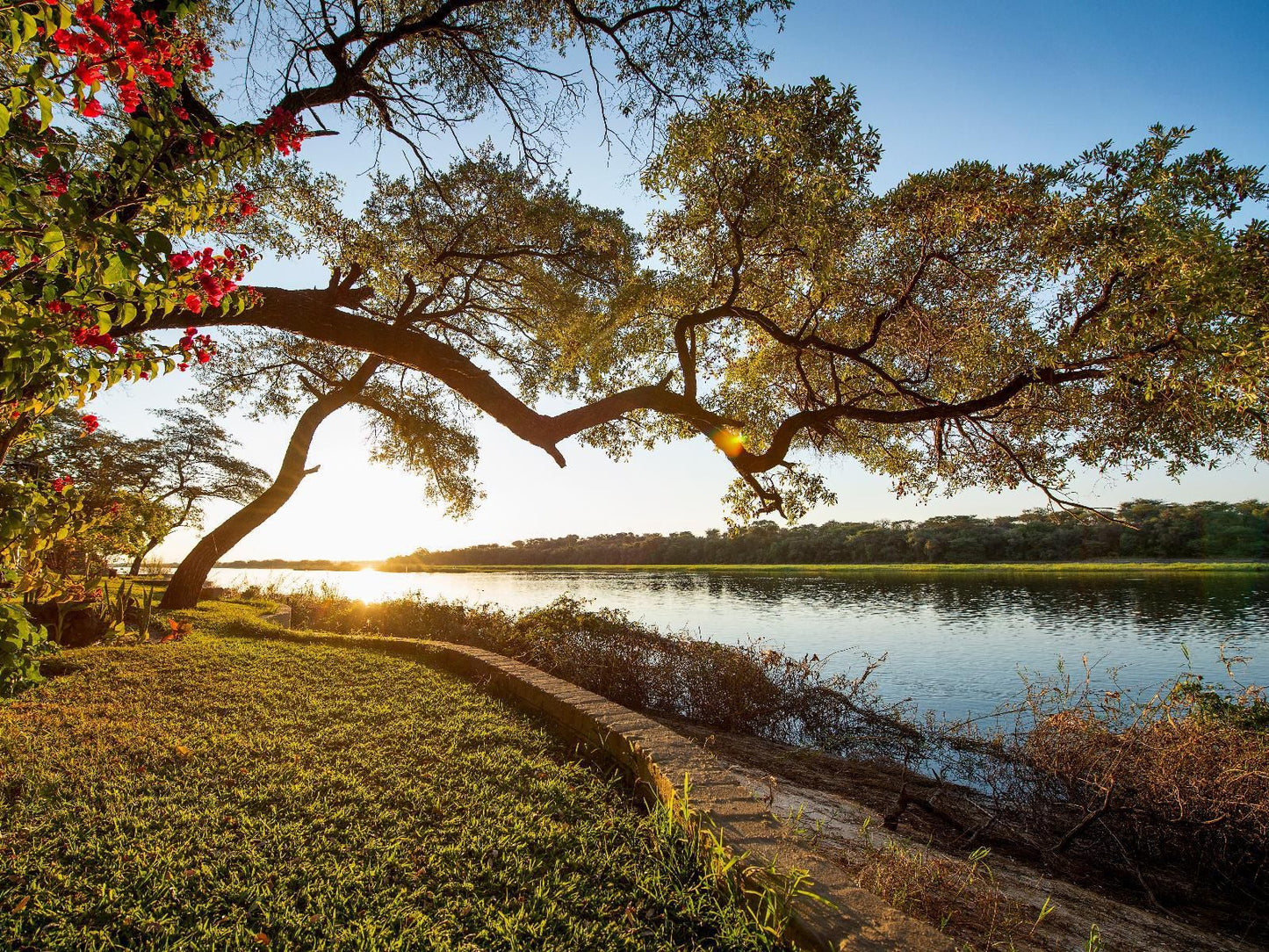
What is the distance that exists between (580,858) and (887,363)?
324 inches

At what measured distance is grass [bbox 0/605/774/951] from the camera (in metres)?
2.35

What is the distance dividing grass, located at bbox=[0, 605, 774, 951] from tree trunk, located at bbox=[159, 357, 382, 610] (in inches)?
349

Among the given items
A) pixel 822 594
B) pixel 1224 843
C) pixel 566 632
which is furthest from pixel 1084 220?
pixel 822 594

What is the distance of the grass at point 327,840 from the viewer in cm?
235

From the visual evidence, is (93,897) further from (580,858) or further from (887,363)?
(887,363)

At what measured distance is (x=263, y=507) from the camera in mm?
13633

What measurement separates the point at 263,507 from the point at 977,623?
60.8 feet

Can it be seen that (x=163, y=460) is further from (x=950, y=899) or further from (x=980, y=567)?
(x=980, y=567)

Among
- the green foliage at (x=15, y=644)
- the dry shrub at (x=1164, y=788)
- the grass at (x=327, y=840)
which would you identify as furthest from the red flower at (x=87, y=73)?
the dry shrub at (x=1164, y=788)

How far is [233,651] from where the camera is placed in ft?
26.1

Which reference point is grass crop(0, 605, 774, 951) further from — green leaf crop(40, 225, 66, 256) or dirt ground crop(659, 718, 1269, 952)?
green leaf crop(40, 225, 66, 256)

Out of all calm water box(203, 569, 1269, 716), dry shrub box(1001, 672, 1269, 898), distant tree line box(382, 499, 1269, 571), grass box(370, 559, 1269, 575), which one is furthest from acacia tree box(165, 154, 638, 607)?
grass box(370, 559, 1269, 575)

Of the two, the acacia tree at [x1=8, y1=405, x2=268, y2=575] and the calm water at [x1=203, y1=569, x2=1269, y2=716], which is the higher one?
the acacia tree at [x1=8, y1=405, x2=268, y2=575]

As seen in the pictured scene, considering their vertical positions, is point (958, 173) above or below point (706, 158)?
below
